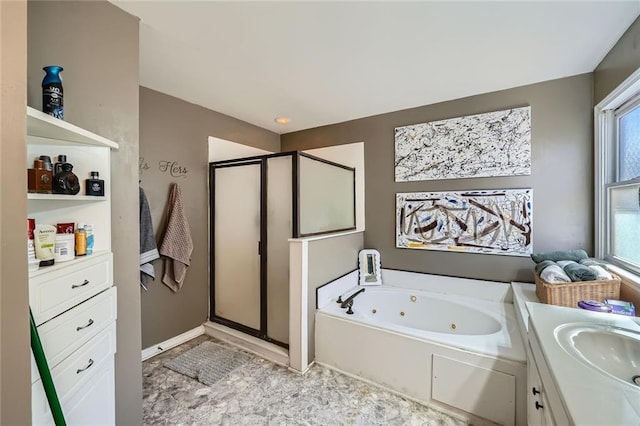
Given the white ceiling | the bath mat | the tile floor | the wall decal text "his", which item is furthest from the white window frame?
the wall decal text "his"

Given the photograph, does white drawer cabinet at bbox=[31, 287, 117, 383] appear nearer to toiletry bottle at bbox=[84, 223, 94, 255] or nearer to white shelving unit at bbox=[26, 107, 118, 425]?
white shelving unit at bbox=[26, 107, 118, 425]

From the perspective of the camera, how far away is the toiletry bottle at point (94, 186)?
121 centimetres

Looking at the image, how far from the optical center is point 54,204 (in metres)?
1.18

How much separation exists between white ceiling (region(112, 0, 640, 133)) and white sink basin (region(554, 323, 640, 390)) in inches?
62.6

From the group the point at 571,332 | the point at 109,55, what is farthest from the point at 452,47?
the point at 109,55

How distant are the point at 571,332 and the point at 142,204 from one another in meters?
2.81

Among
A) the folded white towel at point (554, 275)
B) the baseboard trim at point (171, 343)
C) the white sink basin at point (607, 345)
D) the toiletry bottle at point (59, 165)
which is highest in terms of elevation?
the toiletry bottle at point (59, 165)

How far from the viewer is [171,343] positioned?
8.17ft

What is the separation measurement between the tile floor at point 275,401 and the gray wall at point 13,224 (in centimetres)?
128

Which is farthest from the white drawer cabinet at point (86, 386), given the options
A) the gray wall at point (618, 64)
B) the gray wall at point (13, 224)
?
the gray wall at point (618, 64)

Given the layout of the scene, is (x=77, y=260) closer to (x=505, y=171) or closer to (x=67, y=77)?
(x=67, y=77)

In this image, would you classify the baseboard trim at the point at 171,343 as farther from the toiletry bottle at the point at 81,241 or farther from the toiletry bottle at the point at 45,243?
the toiletry bottle at the point at 45,243

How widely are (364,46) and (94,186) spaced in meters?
1.72

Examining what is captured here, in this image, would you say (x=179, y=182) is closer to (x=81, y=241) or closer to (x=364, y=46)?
(x=81, y=241)
